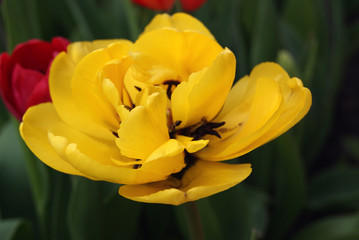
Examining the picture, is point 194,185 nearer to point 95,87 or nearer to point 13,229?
point 95,87

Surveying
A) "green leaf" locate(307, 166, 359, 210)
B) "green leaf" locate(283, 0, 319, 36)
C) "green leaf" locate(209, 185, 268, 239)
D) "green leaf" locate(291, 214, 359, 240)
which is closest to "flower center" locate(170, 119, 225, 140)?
"green leaf" locate(209, 185, 268, 239)

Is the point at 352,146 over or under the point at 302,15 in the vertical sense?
under

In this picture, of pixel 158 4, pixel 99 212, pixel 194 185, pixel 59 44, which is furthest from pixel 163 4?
pixel 194 185

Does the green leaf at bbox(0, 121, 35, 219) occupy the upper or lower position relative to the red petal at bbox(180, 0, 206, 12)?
lower

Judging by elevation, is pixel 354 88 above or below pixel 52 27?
below

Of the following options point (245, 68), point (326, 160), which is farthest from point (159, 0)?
point (326, 160)

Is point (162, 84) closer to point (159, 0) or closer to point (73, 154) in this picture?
point (73, 154)

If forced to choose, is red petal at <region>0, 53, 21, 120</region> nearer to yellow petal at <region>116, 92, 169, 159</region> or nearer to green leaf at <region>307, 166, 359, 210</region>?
yellow petal at <region>116, 92, 169, 159</region>
